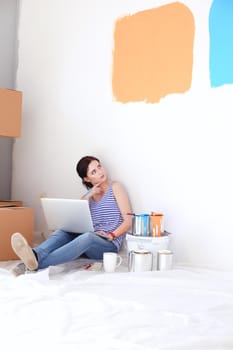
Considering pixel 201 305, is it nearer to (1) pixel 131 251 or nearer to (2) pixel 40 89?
(1) pixel 131 251

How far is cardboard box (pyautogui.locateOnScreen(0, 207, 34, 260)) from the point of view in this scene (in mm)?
2506

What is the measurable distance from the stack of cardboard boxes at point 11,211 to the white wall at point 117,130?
332 millimetres

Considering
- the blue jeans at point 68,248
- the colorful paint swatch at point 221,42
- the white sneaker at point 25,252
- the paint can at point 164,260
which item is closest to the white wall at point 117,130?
the colorful paint swatch at point 221,42

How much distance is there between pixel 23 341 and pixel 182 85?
1.68m

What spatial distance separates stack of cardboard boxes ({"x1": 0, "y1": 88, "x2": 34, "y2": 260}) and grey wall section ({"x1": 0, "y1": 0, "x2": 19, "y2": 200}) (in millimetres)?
526

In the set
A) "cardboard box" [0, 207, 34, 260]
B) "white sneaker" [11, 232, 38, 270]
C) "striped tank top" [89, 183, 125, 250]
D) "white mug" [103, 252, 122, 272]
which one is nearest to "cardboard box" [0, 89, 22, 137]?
"cardboard box" [0, 207, 34, 260]

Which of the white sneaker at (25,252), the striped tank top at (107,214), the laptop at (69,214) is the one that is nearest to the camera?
the white sneaker at (25,252)

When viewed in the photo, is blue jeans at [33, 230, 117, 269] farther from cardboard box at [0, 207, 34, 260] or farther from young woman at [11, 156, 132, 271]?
cardboard box at [0, 207, 34, 260]

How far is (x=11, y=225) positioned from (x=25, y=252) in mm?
488

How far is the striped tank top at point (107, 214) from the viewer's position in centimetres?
258

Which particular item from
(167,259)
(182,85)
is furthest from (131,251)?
(182,85)

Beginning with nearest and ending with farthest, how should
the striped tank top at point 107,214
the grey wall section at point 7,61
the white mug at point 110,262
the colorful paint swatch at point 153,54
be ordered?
the white mug at point 110,262 < the colorful paint swatch at point 153,54 < the striped tank top at point 107,214 < the grey wall section at point 7,61

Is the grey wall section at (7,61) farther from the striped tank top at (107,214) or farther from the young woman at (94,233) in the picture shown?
the striped tank top at (107,214)

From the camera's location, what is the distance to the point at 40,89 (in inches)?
125
